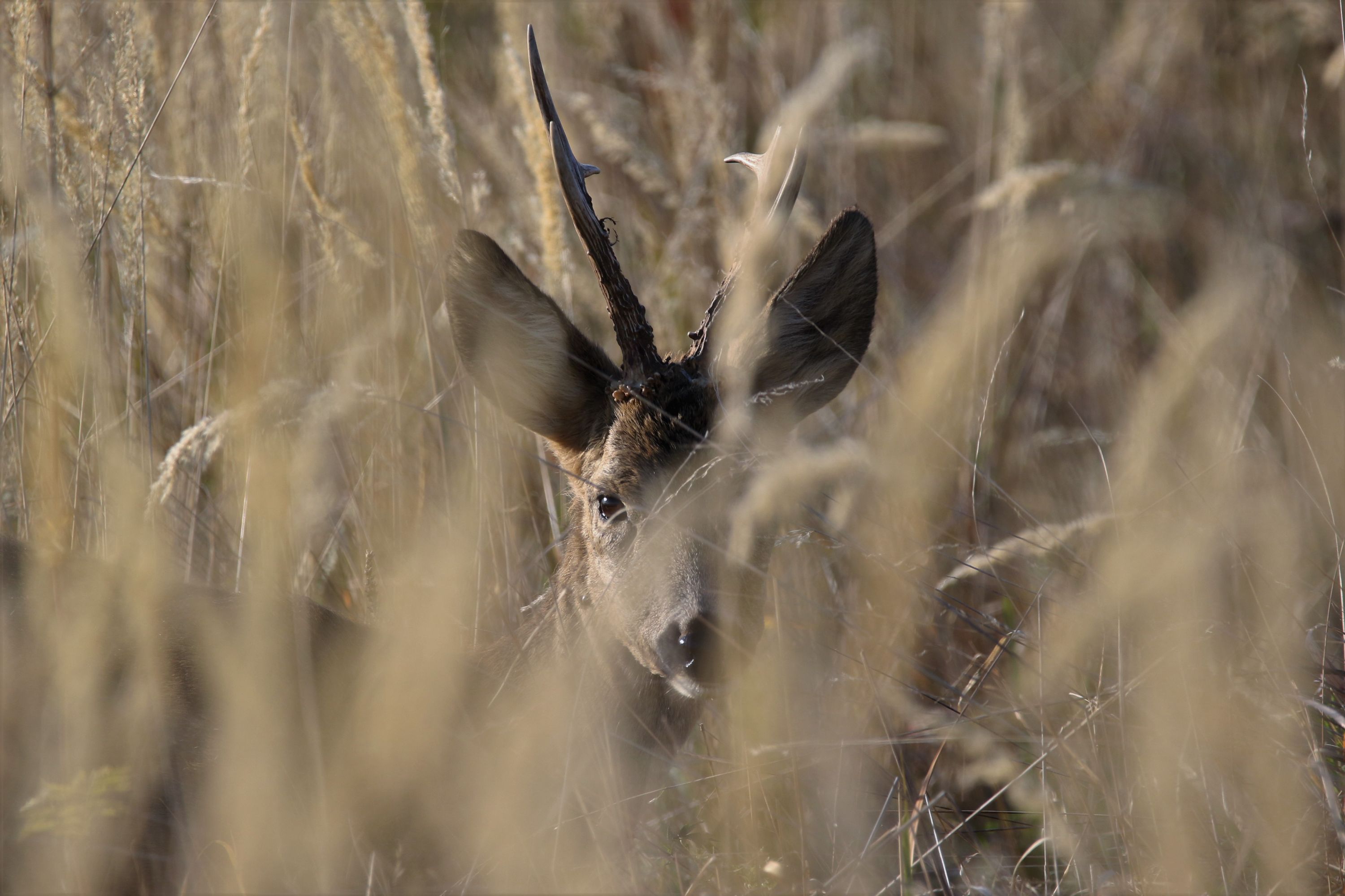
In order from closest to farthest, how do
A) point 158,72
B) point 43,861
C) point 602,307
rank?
point 43,861 → point 158,72 → point 602,307

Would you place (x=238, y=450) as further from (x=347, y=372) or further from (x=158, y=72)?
(x=158, y=72)

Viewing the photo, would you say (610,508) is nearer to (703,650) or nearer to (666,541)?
(666,541)

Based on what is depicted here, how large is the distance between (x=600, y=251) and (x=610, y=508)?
Result: 0.65 meters

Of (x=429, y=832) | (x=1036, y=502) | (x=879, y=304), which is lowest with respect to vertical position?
(x=1036, y=502)

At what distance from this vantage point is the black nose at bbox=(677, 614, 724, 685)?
2.73m

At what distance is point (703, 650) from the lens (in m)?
2.74

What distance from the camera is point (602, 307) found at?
180 inches

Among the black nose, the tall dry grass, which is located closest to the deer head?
the black nose

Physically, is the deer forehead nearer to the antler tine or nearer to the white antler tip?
the antler tine

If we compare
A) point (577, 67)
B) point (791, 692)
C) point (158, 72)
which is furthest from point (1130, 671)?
point (577, 67)

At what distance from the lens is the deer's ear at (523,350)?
3.09 meters

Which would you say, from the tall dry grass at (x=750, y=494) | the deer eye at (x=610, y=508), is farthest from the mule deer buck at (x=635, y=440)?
the tall dry grass at (x=750, y=494)

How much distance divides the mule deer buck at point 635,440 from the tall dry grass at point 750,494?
0.14 meters

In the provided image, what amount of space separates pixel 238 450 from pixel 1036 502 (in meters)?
2.89
